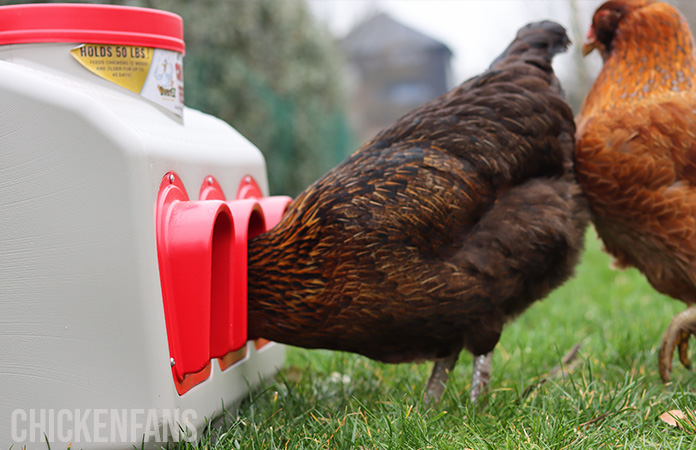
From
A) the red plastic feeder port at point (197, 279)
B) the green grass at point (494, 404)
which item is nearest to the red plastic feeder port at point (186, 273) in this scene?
→ the red plastic feeder port at point (197, 279)

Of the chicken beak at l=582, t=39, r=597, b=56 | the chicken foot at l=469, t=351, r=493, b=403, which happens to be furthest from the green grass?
the chicken beak at l=582, t=39, r=597, b=56

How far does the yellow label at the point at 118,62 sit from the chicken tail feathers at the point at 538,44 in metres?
1.36

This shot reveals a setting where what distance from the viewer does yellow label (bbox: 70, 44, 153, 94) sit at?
2.00 m

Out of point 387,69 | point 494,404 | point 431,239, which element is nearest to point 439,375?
point 494,404

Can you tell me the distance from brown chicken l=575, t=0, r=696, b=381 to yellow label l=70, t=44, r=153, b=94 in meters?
1.64

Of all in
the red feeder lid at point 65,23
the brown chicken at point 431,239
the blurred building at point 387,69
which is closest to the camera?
the red feeder lid at point 65,23

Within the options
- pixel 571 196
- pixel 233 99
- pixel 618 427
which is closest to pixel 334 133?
pixel 233 99

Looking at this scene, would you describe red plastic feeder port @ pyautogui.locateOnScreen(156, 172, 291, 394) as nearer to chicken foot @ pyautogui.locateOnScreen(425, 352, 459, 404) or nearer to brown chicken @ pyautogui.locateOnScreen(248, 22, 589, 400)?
brown chicken @ pyautogui.locateOnScreen(248, 22, 589, 400)

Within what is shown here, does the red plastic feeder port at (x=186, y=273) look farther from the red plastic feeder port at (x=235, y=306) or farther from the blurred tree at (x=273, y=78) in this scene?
the blurred tree at (x=273, y=78)

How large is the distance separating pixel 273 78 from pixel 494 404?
28.7ft

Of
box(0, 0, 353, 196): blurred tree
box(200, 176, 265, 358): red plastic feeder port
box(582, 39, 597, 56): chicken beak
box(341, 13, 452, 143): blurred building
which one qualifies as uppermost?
box(582, 39, 597, 56): chicken beak

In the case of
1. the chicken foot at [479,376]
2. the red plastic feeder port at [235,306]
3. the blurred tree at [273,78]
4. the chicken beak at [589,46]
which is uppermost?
the chicken beak at [589,46]

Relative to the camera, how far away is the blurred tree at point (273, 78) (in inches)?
321

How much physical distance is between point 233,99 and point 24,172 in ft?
23.2
